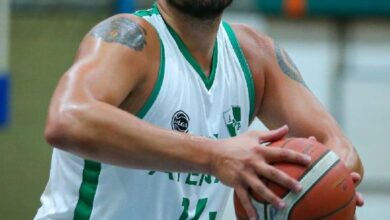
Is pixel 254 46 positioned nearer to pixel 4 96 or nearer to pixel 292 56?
pixel 4 96

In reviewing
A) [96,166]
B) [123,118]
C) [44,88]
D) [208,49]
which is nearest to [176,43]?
[208,49]

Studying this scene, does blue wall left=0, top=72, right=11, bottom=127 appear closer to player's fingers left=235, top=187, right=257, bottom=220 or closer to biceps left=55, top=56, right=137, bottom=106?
biceps left=55, top=56, right=137, bottom=106

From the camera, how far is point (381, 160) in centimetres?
839

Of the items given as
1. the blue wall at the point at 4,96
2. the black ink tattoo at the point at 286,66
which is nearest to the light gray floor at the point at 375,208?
the blue wall at the point at 4,96

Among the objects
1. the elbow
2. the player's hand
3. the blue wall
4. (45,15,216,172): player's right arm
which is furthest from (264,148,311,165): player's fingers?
the blue wall

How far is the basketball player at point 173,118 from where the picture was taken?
2.68 meters

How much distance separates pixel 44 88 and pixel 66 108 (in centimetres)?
493

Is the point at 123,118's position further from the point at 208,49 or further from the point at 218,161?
the point at 208,49

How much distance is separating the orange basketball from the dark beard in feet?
2.20

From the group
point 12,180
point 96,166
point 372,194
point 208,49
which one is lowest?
point 372,194

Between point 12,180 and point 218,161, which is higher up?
point 218,161

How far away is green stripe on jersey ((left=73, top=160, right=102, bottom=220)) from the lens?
11.0 ft

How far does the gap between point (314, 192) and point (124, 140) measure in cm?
52

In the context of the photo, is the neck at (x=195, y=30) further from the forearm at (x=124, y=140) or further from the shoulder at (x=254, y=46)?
the forearm at (x=124, y=140)
